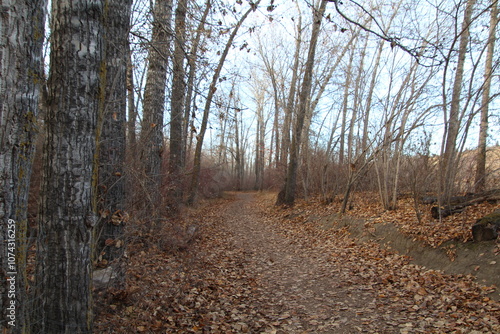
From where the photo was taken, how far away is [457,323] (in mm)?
3588

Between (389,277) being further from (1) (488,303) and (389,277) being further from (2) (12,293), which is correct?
(2) (12,293)

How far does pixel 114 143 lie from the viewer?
405cm

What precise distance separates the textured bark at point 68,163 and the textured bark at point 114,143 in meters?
1.12

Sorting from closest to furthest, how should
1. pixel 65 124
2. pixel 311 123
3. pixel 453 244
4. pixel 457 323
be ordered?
pixel 65 124, pixel 457 323, pixel 453 244, pixel 311 123

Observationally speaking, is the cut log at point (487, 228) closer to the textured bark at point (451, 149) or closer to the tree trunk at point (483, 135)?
the textured bark at point (451, 149)

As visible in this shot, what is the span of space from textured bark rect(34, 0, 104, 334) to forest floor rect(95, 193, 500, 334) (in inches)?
37.2

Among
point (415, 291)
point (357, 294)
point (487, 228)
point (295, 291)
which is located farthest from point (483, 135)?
point (295, 291)

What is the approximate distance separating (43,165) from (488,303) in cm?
550

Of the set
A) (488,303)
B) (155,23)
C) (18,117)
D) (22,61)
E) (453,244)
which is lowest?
(488,303)

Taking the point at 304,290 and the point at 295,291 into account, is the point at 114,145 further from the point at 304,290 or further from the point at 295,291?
the point at 304,290

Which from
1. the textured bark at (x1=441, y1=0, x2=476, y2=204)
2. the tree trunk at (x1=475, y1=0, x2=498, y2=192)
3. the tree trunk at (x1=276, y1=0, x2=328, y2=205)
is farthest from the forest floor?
the tree trunk at (x1=276, y1=0, x2=328, y2=205)

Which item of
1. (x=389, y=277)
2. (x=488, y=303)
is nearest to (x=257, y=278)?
(x=389, y=277)

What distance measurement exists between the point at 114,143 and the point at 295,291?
3.76m

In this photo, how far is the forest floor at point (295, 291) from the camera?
146 inches
